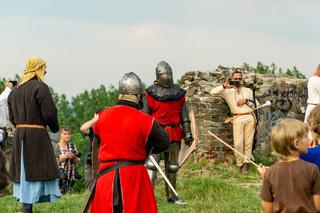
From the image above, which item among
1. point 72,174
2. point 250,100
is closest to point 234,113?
point 250,100

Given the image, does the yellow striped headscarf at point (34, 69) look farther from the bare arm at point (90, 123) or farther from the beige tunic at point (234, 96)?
the beige tunic at point (234, 96)

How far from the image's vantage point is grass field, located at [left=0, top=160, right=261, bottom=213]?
9016mm

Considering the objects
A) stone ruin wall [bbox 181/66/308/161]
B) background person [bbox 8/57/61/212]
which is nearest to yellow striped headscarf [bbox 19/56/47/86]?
background person [bbox 8/57/61/212]

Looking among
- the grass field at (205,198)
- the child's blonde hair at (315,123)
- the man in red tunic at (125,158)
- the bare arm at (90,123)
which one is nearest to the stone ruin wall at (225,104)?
the grass field at (205,198)

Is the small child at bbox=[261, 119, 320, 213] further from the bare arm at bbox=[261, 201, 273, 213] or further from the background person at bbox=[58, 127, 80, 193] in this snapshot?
the background person at bbox=[58, 127, 80, 193]

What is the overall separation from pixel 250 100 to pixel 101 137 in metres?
7.84

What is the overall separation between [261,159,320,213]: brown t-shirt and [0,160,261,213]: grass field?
12.1 feet

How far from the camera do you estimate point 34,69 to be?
7828 mm

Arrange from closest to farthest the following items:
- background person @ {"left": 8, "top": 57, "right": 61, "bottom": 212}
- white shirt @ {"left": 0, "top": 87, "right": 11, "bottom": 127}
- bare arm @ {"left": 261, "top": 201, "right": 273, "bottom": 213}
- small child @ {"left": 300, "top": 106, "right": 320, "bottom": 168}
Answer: bare arm @ {"left": 261, "top": 201, "right": 273, "bottom": 213}, small child @ {"left": 300, "top": 106, "right": 320, "bottom": 168}, background person @ {"left": 8, "top": 57, "right": 61, "bottom": 212}, white shirt @ {"left": 0, "top": 87, "right": 11, "bottom": 127}

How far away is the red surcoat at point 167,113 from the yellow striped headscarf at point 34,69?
6.04 ft

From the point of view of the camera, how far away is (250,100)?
13477 millimetres

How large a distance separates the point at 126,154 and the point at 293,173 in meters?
1.43

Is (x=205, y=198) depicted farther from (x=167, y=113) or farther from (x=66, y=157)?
(x=66, y=157)

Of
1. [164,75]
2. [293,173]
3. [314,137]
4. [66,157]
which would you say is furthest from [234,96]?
[293,173]
